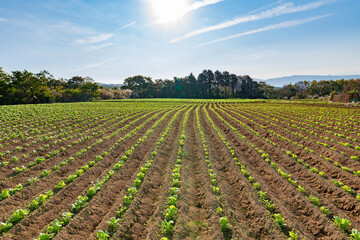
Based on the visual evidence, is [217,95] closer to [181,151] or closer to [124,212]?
[181,151]

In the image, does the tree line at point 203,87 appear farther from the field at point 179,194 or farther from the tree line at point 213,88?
the field at point 179,194

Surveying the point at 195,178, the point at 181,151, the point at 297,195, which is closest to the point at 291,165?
the point at 297,195

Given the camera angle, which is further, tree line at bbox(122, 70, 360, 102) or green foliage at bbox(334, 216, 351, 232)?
tree line at bbox(122, 70, 360, 102)

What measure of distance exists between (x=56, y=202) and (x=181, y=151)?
7.89 metres

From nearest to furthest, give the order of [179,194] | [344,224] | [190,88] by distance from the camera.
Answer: [344,224], [179,194], [190,88]

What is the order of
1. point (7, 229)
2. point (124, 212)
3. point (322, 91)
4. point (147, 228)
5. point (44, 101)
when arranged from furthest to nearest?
point (322, 91) < point (44, 101) < point (124, 212) < point (147, 228) < point (7, 229)

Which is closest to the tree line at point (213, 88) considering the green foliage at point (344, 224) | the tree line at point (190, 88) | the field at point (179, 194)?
the tree line at point (190, 88)

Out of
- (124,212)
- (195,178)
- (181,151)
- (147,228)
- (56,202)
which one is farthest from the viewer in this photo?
(181,151)

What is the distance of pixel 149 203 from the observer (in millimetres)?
7277

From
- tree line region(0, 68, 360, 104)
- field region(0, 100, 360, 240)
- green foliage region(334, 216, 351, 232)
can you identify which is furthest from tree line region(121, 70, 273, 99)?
green foliage region(334, 216, 351, 232)

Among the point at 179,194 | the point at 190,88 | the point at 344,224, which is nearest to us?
the point at 344,224

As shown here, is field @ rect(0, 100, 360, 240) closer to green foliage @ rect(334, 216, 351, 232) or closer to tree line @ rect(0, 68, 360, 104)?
green foliage @ rect(334, 216, 351, 232)

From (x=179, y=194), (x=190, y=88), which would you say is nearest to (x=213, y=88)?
(x=190, y=88)

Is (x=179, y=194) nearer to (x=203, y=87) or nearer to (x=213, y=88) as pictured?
(x=203, y=87)
